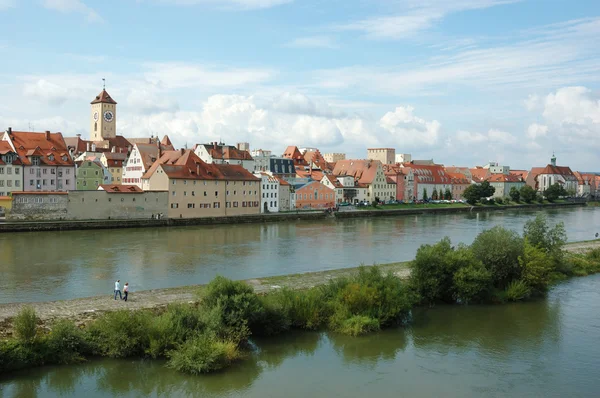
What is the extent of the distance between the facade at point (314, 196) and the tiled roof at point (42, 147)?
19.9 m

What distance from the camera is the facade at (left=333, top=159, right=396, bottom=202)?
211 ft

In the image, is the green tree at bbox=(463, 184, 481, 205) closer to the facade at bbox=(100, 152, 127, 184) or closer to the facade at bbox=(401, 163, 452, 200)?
the facade at bbox=(401, 163, 452, 200)

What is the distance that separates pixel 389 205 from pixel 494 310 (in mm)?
46566

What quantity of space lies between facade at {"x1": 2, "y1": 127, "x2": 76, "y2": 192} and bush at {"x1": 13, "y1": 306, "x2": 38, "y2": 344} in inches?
1304

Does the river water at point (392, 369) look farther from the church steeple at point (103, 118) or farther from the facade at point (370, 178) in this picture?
the church steeple at point (103, 118)

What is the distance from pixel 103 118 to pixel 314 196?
1439 inches

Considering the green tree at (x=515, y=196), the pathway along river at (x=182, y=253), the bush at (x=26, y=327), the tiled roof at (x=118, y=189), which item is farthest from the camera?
the green tree at (x=515, y=196)

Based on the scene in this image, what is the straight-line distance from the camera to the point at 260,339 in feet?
46.0

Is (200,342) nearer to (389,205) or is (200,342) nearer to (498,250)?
(498,250)

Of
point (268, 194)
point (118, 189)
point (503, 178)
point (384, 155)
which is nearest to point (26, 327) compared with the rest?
point (118, 189)

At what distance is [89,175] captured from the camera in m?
47.2

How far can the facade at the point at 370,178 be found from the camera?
64.3 meters

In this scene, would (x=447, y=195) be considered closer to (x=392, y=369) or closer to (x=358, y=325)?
(x=358, y=325)

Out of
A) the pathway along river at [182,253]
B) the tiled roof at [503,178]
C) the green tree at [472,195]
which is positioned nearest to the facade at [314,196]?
the pathway along river at [182,253]
